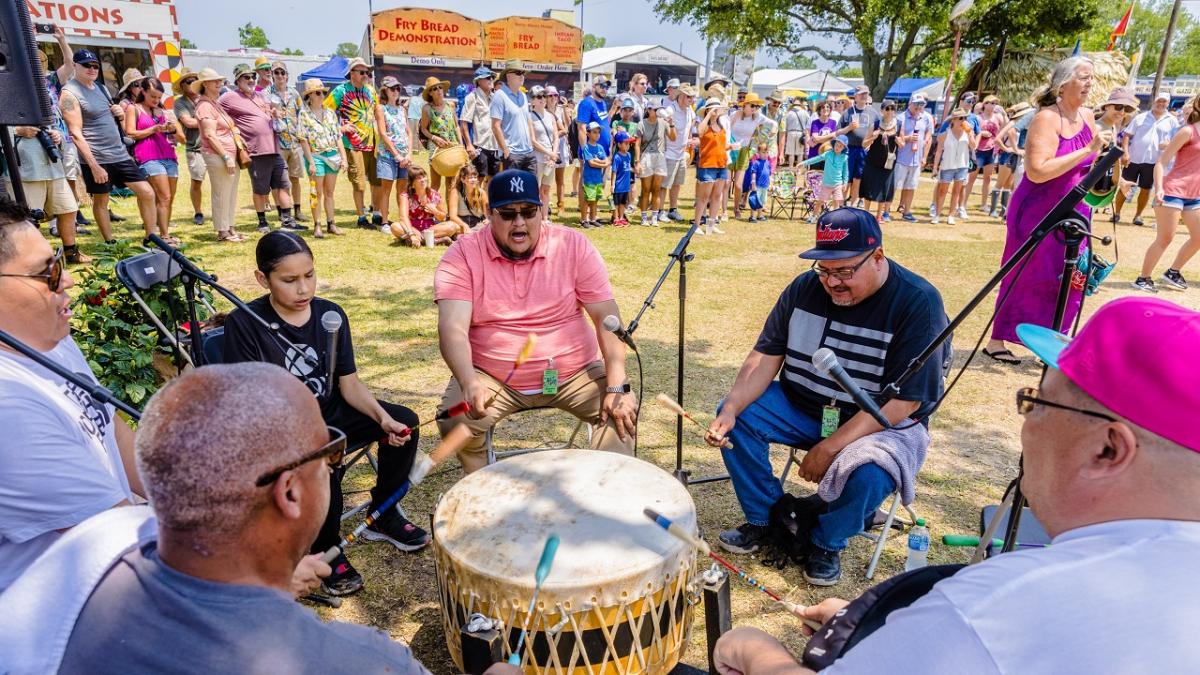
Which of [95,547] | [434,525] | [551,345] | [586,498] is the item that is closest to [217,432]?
[95,547]

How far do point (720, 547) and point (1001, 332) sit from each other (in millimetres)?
3349

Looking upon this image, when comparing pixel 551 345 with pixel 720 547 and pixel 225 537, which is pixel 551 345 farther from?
pixel 225 537

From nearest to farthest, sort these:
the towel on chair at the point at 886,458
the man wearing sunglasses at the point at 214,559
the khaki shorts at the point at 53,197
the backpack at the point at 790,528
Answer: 1. the man wearing sunglasses at the point at 214,559
2. the towel on chair at the point at 886,458
3. the backpack at the point at 790,528
4. the khaki shorts at the point at 53,197

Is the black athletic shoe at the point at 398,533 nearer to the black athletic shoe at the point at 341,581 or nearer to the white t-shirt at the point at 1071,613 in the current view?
the black athletic shoe at the point at 341,581

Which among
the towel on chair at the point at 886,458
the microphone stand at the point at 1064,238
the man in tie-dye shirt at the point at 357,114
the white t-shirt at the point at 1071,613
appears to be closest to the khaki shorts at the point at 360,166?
the man in tie-dye shirt at the point at 357,114

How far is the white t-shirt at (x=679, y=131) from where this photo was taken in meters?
10.6

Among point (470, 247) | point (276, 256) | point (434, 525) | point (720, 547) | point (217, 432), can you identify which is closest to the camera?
point (217, 432)

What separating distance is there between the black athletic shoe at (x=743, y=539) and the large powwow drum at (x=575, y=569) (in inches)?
37.5

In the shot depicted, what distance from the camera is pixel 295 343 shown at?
3053 mm

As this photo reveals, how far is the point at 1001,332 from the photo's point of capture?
17.3 ft

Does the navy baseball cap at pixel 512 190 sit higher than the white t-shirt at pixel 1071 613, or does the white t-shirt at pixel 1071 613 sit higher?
the navy baseball cap at pixel 512 190

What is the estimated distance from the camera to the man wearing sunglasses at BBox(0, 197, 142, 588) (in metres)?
1.66

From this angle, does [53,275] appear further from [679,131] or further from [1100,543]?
[679,131]

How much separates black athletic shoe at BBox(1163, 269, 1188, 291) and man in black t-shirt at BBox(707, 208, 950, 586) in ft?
20.4
